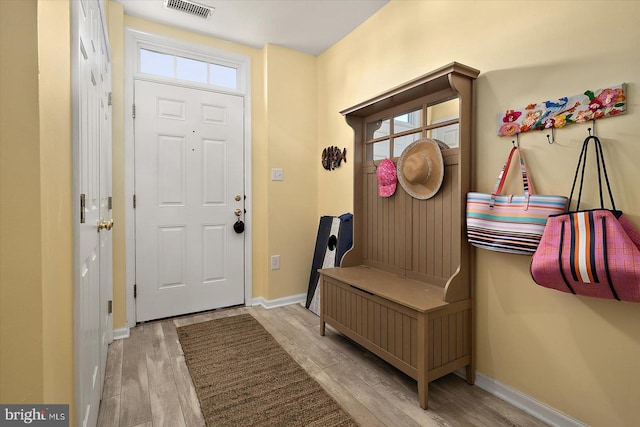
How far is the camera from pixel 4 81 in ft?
2.19

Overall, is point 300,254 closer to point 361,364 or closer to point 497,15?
point 361,364

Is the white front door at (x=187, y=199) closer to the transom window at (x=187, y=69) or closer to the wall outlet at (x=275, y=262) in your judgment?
the transom window at (x=187, y=69)

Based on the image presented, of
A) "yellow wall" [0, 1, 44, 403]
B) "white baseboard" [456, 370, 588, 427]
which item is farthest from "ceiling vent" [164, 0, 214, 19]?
"white baseboard" [456, 370, 588, 427]

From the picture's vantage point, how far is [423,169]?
1.97 meters

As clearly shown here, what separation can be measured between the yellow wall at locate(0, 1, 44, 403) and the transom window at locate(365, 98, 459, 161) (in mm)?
1862

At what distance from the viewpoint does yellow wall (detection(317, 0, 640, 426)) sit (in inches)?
51.2

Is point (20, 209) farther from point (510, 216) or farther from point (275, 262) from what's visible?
point (275, 262)

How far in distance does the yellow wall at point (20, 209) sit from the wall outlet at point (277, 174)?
2478 millimetres

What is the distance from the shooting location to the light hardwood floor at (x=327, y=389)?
1.57 m

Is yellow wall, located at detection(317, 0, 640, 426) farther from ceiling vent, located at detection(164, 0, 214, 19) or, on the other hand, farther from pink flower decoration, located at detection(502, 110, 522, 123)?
ceiling vent, located at detection(164, 0, 214, 19)

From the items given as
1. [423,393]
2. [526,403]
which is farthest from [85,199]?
[526,403]

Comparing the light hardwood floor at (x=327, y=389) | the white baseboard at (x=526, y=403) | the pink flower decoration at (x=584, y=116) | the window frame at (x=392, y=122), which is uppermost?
the window frame at (x=392, y=122)

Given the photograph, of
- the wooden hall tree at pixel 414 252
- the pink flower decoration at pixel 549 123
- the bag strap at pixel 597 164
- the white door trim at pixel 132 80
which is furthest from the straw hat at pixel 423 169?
the white door trim at pixel 132 80

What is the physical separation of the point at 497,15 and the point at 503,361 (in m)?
1.88
